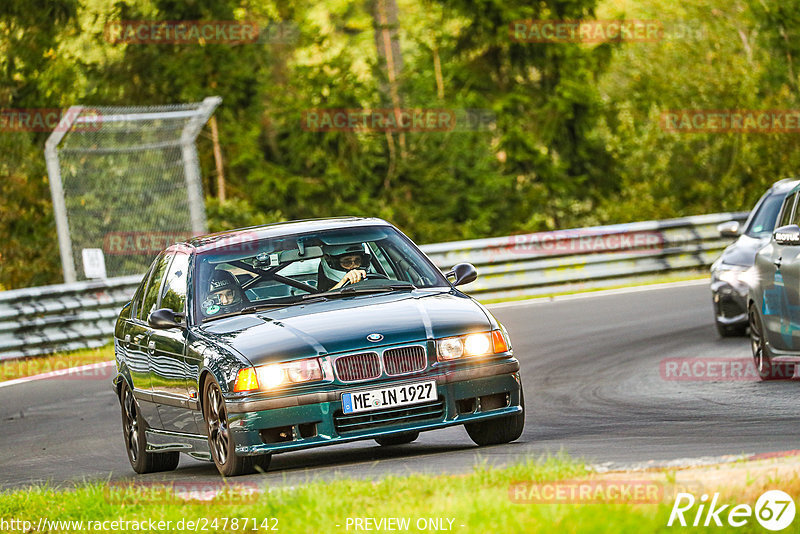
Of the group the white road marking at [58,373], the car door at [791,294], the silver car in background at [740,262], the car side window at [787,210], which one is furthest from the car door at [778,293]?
the white road marking at [58,373]

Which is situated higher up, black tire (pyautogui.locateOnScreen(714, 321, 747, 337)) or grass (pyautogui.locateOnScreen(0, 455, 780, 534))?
grass (pyautogui.locateOnScreen(0, 455, 780, 534))

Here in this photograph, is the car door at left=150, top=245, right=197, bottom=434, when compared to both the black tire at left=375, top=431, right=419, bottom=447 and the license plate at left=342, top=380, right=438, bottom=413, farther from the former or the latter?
the black tire at left=375, top=431, right=419, bottom=447

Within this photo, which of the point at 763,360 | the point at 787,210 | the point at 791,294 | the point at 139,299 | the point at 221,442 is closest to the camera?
the point at 221,442

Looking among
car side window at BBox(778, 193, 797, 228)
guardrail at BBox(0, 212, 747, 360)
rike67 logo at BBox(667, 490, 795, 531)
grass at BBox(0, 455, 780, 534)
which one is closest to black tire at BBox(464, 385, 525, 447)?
grass at BBox(0, 455, 780, 534)

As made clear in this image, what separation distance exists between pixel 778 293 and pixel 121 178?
12420 millimetres

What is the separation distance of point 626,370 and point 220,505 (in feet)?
23.4

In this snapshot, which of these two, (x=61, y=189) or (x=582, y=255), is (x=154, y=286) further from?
(x=582, y=255)

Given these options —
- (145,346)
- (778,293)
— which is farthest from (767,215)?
(145,346)

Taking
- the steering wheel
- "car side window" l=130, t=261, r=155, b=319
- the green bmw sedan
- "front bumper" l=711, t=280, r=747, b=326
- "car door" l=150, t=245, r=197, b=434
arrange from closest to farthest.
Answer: the green bmw sedan
"car door" l=150, t=245, r=197, b=434
the steering wheel
"car side window" l=130, t=261, r=155, b=319
"front bumper" l=711, t=280, r=747, b=326

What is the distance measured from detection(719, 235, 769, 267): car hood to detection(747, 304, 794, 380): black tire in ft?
8.36

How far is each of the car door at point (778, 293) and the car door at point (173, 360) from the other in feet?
14.4

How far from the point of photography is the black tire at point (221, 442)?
856 centimetres

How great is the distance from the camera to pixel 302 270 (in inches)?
383

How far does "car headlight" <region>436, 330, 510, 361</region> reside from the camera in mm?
8547
